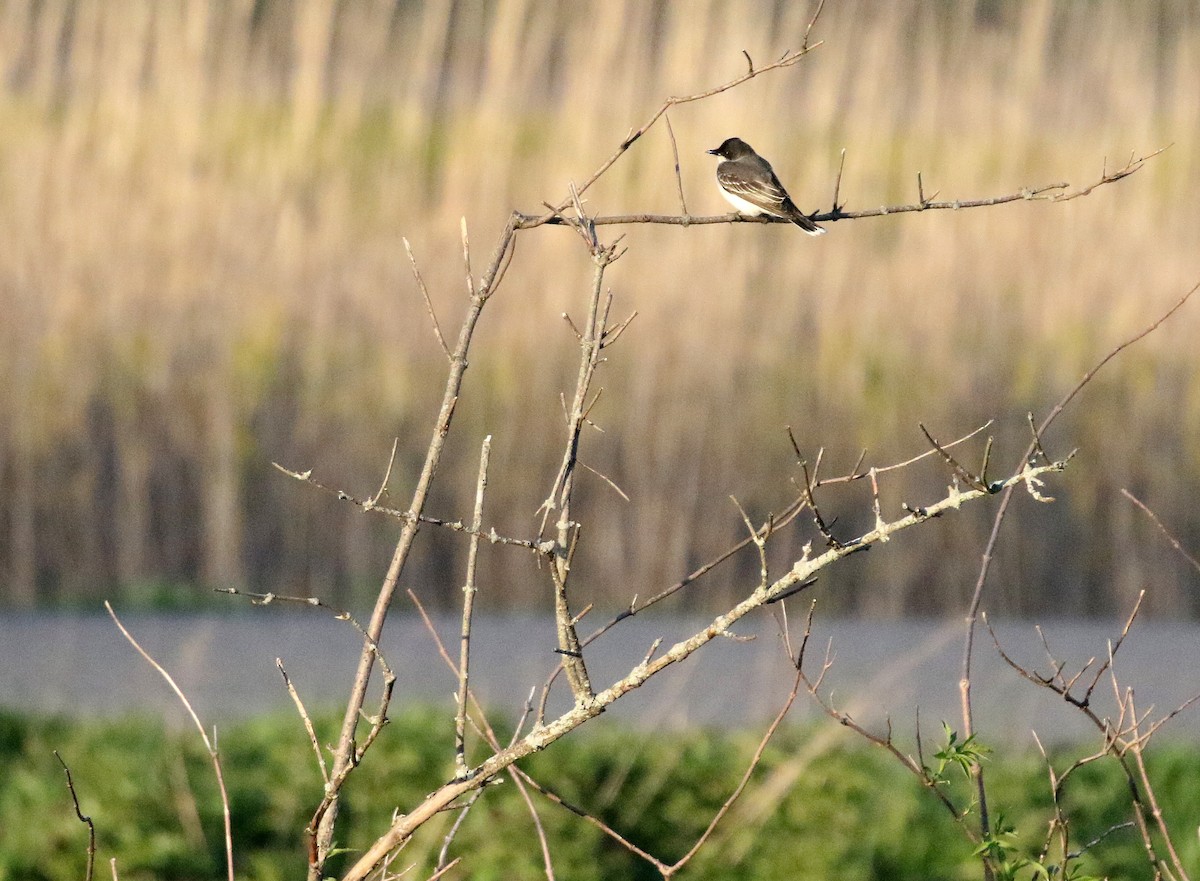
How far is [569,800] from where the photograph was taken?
4391 millimetres

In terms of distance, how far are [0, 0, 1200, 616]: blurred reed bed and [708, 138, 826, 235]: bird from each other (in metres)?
2.39

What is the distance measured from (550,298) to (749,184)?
3.35m

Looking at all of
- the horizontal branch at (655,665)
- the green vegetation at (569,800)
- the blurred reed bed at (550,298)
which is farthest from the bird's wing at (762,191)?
the horizontal branch at (655,665)

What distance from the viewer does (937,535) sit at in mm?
7980

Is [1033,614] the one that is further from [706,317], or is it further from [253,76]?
[253,76]

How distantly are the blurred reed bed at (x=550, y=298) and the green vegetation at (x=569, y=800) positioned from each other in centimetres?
286

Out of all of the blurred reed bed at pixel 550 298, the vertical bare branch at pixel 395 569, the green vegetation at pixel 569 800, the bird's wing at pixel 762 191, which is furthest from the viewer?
the blurred reed bed at pixel 550 298

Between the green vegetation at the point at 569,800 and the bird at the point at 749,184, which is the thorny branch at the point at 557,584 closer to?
the green vegetation at the point at 569,800

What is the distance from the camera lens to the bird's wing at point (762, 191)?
193 inches

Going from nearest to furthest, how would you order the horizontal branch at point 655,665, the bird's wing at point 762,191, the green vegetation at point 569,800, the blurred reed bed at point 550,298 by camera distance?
the horizontal branch at point 655,665
the green vegetation at point 569,800
the bird's wing at point 762,191
the blurred reed bed at point 550,298

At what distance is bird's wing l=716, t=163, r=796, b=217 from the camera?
4.89 metres

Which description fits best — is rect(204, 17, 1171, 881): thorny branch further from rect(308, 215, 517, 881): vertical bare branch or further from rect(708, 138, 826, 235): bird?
rect(708, 138, 826, 235): bird

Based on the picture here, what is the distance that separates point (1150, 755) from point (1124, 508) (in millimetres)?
3124

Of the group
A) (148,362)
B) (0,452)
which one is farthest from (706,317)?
(0,452)
